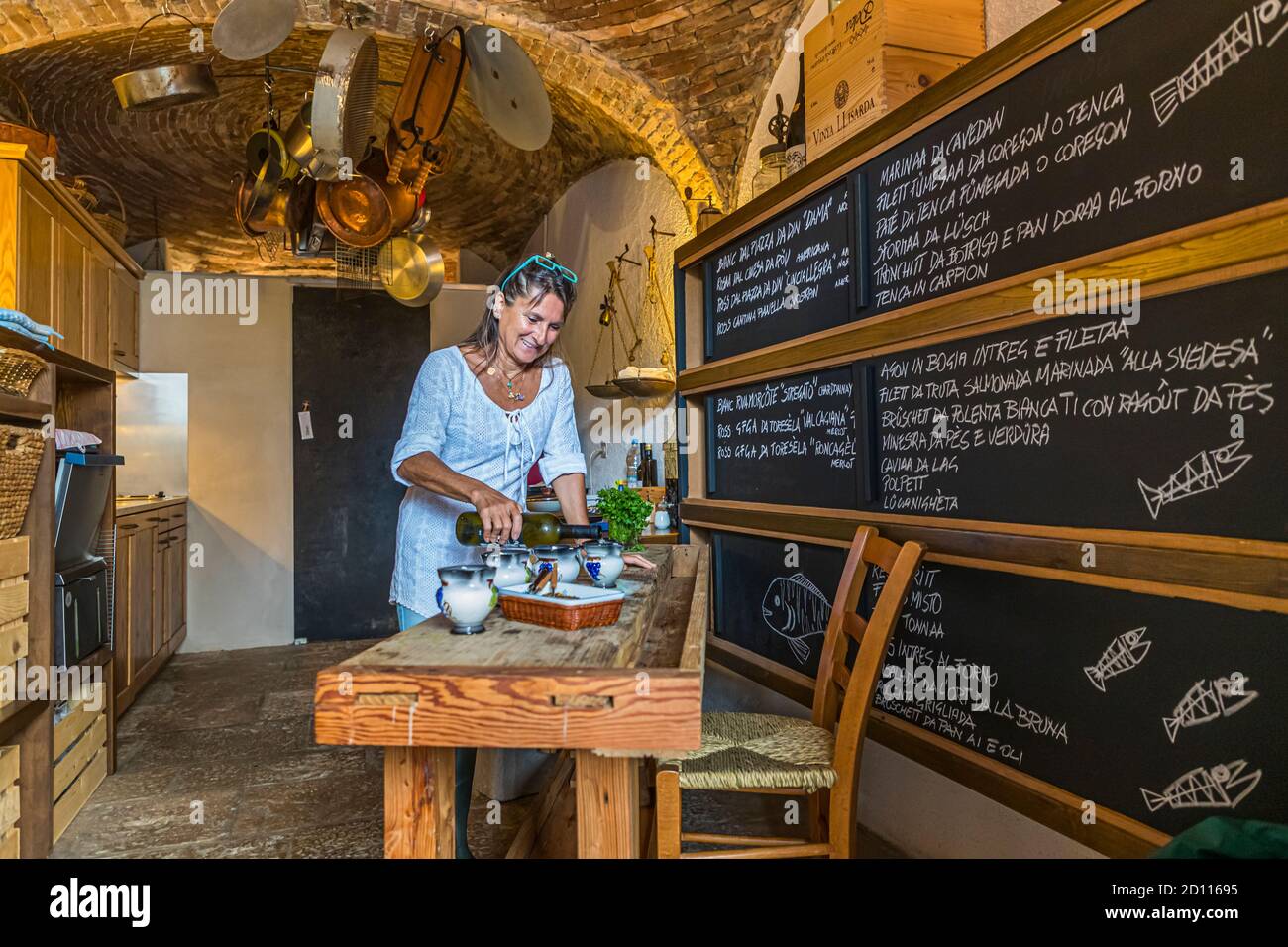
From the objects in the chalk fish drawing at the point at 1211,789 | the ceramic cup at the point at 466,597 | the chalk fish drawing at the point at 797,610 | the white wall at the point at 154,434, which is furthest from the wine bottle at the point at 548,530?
the white wall at the point at 154,434

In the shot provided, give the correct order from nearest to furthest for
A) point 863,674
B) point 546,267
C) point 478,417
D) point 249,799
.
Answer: point 863,674 → point 546,267 → point 478,417 → point 249,799

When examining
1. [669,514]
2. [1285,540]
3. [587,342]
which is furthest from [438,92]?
[1285,540]

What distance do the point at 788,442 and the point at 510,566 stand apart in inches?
63.2

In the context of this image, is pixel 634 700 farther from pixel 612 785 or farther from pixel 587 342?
pixel 587 342

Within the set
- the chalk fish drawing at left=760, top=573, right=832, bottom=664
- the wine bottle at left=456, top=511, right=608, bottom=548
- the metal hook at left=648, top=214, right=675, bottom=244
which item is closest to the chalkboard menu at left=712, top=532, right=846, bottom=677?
the chalk fish drawing at left=760, top=573, right=832, bottom=664

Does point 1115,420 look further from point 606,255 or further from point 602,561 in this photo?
point 606,255

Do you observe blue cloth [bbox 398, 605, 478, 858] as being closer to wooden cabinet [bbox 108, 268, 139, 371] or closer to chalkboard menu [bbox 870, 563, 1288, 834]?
chalkboard menu [bbox 870, 563, 1288, 834]

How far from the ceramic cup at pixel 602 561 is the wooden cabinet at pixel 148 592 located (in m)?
3.47

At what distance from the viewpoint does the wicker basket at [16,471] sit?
2.15 metres

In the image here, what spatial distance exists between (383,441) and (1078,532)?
17.1 feet

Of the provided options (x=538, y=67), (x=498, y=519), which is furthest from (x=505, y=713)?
(x=538, y=67)

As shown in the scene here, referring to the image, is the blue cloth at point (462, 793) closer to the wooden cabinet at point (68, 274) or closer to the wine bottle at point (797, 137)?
the wine bottle at point (797, 137)

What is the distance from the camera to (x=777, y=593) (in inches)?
118

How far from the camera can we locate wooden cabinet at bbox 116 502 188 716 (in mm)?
4145
